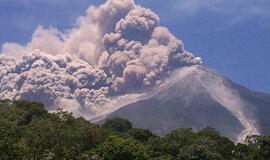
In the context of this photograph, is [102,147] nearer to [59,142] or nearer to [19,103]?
[59,142]

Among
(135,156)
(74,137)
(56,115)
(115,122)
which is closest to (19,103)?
(56,115)

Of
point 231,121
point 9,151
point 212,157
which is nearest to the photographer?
point 9,151

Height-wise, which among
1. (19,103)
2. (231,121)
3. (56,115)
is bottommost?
(56,115)

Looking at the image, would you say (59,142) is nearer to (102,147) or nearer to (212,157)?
(102,147)

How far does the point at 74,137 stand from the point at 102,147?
328 cm

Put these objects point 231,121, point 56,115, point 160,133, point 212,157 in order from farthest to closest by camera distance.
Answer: point 231,121 < point 160,133 < point 56,115 < point 212,157

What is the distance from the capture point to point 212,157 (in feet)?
120

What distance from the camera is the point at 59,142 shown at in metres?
30.8

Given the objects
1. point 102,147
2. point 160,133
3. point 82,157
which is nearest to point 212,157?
point 102,147

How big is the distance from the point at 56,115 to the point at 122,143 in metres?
20.8

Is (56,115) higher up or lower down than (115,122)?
lower down

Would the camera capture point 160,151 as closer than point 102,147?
No

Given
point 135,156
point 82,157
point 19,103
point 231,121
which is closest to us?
point 82,157

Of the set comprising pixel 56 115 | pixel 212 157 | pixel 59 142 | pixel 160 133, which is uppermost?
pixel 160 133
